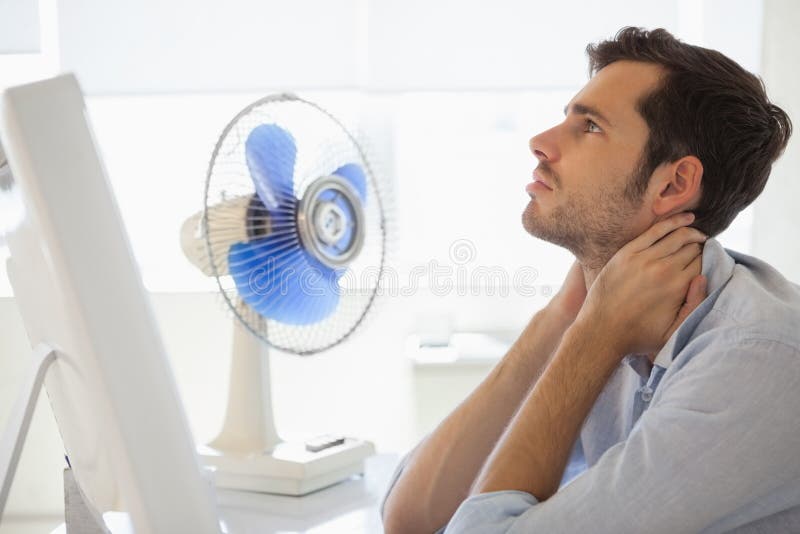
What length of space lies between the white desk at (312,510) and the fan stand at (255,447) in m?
0.02

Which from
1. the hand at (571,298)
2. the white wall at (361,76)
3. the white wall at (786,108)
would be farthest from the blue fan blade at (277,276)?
the white wall at (786,108)

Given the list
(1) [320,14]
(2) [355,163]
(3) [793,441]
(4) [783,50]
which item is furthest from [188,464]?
(4) [783,50]

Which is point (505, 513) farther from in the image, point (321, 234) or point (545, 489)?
point (321, 234)

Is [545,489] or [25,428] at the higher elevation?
[25,428]

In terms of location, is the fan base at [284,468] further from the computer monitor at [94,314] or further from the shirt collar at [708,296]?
the computer monitor at [94,314]

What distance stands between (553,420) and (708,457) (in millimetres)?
246

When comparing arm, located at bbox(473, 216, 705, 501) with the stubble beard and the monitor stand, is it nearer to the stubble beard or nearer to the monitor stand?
the stubble beard

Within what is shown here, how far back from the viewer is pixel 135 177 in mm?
3152

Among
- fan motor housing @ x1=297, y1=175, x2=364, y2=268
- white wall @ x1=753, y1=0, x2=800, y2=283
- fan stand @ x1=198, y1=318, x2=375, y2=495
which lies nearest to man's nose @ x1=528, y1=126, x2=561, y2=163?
fan motor housing @ x1=297, y1=175, x2=364, y2=268

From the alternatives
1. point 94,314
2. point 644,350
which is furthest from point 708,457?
point 94,314

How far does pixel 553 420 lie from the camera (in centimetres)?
117

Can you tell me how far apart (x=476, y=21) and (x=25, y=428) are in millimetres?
2657

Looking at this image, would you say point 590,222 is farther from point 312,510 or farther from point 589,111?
point 312,510

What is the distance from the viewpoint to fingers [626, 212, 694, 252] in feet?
4.14
